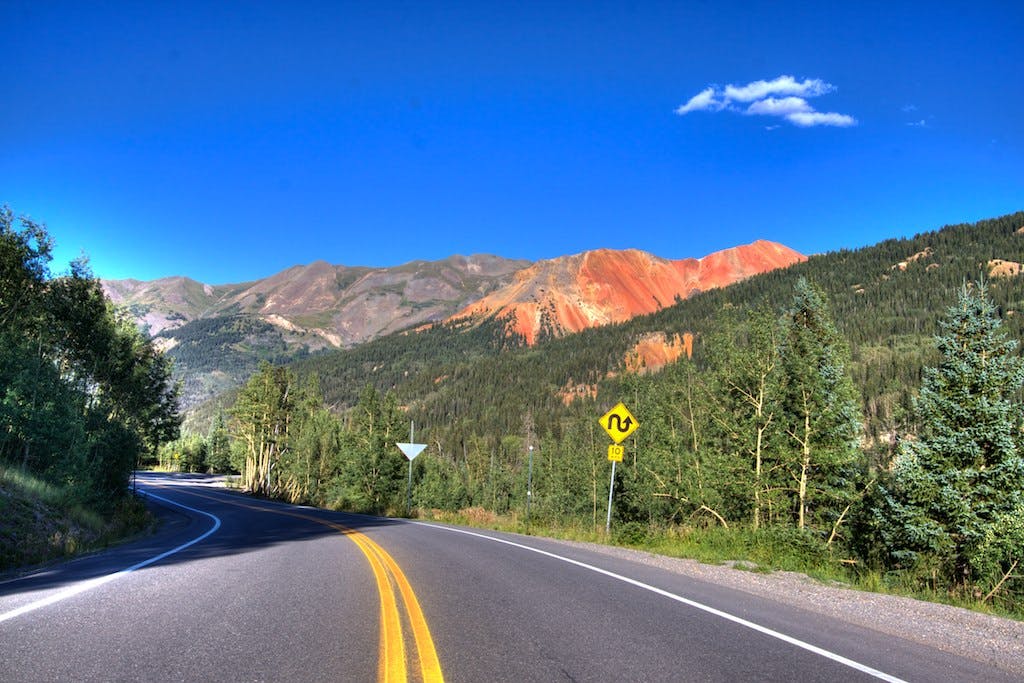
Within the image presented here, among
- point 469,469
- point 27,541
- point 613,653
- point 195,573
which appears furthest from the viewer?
point 469,469

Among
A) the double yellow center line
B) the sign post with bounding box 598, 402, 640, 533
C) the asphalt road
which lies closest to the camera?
the double yellow center line

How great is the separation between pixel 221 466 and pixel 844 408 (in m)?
121

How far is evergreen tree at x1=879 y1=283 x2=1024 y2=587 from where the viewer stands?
522 inches

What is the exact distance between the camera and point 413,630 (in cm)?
529

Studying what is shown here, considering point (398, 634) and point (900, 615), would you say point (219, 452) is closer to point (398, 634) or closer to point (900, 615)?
point (398, 634)

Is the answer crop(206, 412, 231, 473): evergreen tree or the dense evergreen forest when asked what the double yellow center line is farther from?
crop(206, 412, 231, 473): evergreen tree

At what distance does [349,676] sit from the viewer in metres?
4.00

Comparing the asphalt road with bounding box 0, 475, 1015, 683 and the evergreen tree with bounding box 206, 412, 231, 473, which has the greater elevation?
the asphalt road with bounding box 0, 475, 1015, 683

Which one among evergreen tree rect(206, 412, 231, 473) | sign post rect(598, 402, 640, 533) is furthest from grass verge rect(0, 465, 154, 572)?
evergreen tree rect(206, 412, 231, 473)

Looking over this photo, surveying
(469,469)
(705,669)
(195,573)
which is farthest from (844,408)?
(469,469)

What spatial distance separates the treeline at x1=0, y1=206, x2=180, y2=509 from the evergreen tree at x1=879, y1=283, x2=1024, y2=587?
21642 millimetres

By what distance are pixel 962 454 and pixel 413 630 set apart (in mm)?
14938

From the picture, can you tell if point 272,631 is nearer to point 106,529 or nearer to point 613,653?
point 613,653

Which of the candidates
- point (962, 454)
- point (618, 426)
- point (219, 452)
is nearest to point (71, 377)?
point (618, 426)
